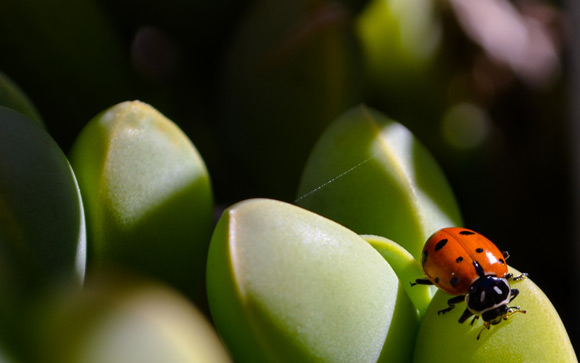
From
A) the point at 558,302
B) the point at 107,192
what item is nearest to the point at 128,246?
the point at 107,192

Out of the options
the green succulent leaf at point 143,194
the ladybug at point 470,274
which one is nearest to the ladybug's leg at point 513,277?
the ladybug at point 470,274

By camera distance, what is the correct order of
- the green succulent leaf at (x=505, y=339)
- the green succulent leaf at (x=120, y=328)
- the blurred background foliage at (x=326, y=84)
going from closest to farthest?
the green succulent leaf at (x=120, y=328)
the green succulent leaf at (x=505, y=339)
the blurred background foliage at (x=326, y=84)

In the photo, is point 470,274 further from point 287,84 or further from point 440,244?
point 287,84

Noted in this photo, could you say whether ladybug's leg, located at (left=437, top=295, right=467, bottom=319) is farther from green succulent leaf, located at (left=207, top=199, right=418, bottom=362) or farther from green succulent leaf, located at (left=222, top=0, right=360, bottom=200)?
green succulent leaf, located at (left=222, top=0, right=360, bottom=200)

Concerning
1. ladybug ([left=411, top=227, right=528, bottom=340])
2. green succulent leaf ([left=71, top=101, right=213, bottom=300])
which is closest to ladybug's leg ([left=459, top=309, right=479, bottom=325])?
ladybug ([left=411, top=227, right=528, bottom=340])

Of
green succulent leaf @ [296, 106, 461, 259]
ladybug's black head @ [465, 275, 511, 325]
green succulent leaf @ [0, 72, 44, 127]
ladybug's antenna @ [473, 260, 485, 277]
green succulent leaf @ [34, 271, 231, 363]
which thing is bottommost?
ladybug's antenna @ [473, 260, 485, 277]

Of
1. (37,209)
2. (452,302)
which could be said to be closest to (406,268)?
(452,302)

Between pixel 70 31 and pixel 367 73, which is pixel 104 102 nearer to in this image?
pixel 70 31

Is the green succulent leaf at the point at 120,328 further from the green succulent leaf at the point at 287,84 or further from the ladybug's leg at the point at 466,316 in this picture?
the green succulent leaf at the point at 287,84
